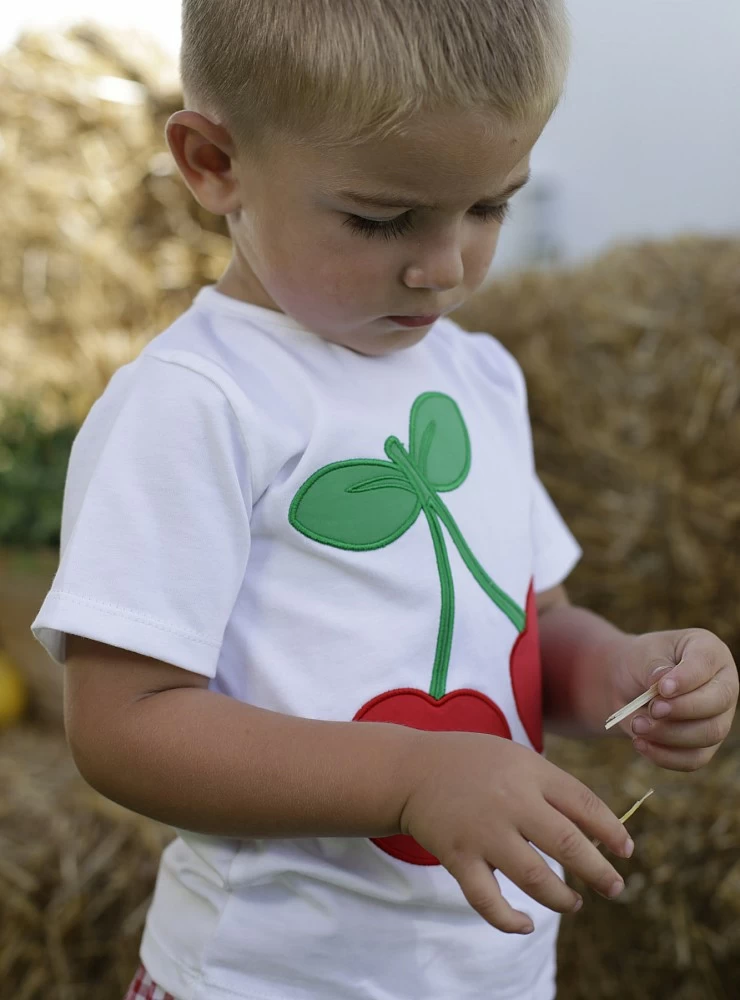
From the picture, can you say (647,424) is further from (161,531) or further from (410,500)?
(161,531)

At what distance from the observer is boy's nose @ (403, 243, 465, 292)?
0.71m

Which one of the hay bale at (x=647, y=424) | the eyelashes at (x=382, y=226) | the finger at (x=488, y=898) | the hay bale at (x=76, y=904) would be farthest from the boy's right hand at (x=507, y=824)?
the hay bale at (x=647, y=424)

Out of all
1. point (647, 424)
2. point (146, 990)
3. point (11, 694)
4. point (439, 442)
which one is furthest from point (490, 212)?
point (11, 694)

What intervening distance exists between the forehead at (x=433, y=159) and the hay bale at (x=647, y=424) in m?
1.17

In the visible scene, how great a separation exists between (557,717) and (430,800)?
14.4 inches

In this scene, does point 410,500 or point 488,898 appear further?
point 410,500

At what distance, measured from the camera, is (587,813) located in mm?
616

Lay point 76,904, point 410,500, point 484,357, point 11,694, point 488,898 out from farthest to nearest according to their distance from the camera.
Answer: point 11,694 → point 76,904 → point 484,357 → point 410,500 → point 488,898

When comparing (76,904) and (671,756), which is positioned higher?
(671,756)

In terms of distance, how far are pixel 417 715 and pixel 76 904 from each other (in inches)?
38.0

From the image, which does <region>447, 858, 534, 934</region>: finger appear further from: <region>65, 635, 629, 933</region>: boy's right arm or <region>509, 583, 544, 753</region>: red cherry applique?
<region>509, 583, 544, 753</region>: red cherry applique

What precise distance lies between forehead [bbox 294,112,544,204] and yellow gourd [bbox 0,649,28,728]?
5.60 feet


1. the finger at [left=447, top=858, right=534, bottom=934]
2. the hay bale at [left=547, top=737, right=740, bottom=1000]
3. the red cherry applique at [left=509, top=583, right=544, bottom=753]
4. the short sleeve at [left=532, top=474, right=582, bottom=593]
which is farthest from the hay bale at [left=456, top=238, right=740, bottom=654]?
the finger at [left=447, top=858, right=534, bottom=934]

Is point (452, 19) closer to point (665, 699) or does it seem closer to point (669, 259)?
point (665, 699)
